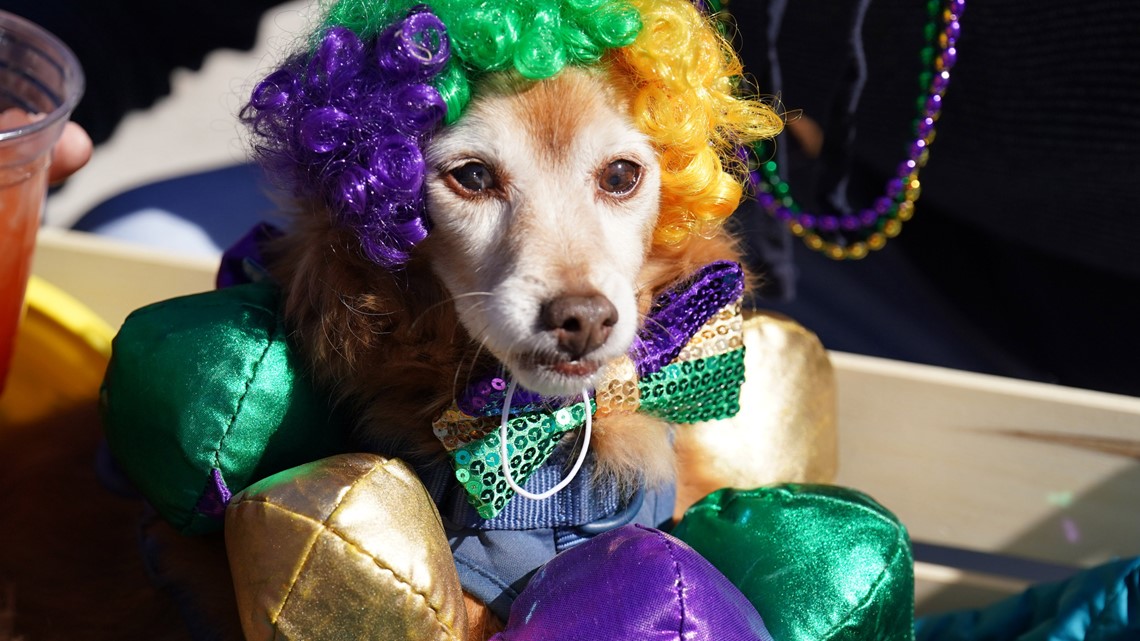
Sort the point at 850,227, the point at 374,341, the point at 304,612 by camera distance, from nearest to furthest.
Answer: the point at 304,612 → the point at 374,341 → the point at 850,227

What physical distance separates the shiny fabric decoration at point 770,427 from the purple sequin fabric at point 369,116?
1.26ft

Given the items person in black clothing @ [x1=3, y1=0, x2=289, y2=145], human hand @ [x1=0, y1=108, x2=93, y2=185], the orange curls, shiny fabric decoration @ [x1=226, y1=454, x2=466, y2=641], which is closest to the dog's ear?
shiny fabric decoration @ [x1=226, y1=454, x2=466, y2=641]

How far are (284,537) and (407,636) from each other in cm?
11

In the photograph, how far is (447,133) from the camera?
2.22 ft

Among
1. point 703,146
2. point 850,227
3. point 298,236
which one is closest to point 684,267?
point 703,146

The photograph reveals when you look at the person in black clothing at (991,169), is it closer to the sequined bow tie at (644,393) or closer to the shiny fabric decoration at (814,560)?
the sequined bow tie at (644,393)

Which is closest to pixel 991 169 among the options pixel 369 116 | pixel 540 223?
pixel 540 223

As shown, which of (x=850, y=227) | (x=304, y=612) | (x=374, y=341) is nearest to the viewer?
(x=304, y=612)

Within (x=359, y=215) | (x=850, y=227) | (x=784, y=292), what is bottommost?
(x=784, y=292)

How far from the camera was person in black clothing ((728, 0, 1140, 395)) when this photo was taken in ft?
3.64

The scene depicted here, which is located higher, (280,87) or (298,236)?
(280,87)

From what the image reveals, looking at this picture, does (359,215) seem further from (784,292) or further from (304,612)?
(784,292)

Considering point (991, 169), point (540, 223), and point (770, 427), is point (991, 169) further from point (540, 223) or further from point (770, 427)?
point (540, 223)

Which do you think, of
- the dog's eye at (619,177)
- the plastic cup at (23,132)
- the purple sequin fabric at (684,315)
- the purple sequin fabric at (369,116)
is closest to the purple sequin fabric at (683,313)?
the purple sequin fabric at (684,315)
